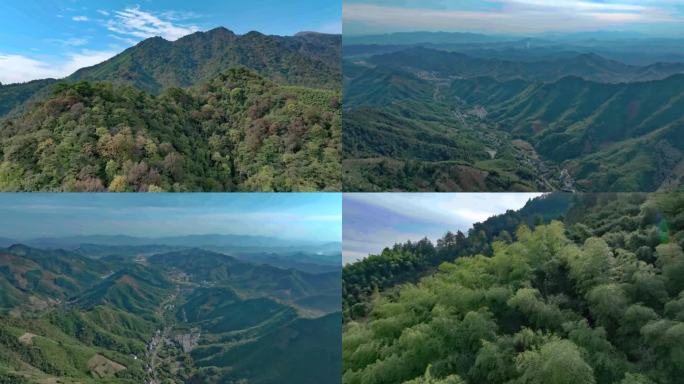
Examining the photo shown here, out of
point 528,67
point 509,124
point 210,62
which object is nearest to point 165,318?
point 210,62

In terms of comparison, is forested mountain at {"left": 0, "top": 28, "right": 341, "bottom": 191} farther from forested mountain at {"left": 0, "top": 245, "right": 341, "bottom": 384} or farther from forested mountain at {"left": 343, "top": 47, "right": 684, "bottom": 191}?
forested mountain at {"left": 0, "top": 245, "right": 341, "bottom": 384}

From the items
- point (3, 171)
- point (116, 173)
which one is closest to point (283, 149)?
point (116, 173)

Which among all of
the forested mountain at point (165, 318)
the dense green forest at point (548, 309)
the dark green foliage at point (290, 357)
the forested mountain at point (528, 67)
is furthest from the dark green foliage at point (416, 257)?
the forested mountain at point (528, 67)

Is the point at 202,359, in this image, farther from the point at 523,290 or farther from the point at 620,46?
the point at 620,46

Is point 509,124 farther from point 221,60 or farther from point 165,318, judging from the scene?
point 165,318

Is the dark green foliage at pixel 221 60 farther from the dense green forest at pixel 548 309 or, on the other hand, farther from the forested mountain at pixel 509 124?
the dense green forest at pixel 548 309

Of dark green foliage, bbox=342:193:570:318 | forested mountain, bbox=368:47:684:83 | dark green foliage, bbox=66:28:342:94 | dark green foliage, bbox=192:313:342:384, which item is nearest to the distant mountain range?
dark green foliage, bbox=66:28:342:94
